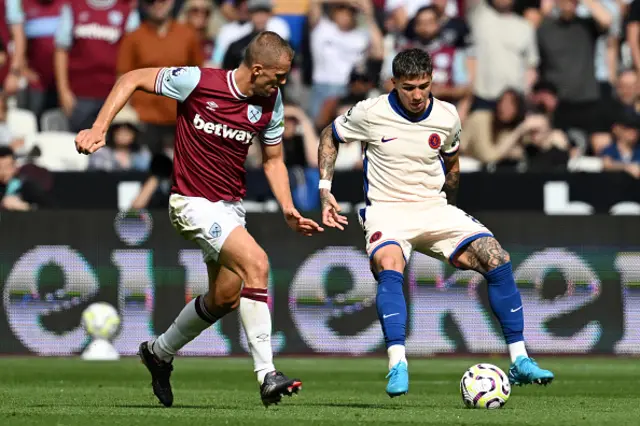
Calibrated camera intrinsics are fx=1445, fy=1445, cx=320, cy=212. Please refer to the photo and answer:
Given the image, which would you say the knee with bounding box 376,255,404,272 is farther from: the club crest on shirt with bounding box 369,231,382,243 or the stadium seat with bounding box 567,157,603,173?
the stadium seat with bounding box 567,157,603,173

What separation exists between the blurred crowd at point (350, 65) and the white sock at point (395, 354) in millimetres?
7557

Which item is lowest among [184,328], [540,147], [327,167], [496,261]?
[540,147]

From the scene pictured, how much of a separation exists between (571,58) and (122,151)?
599cm

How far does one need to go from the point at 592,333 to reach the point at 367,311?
8.04ft

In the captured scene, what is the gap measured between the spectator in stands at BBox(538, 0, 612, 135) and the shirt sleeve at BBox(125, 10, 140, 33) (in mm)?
5211

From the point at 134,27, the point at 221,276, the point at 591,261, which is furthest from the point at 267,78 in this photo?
the point at 134,27

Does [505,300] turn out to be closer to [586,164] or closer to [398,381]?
[398,381]

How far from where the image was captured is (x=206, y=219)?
948 centimetres

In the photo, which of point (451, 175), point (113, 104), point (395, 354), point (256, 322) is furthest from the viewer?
point (451, 175)

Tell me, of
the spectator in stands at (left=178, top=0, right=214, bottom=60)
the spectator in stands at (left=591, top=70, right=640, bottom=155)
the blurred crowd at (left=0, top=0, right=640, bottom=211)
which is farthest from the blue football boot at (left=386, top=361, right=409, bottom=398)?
the spectator in stands at (left=178, top=0, right=214, bottom=60)

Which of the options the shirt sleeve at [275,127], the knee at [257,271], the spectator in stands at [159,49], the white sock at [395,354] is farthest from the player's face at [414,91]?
the spectator in stands at [159,49]

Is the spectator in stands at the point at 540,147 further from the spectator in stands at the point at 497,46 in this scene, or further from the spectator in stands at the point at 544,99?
the spectator in stands at the point at 497,46

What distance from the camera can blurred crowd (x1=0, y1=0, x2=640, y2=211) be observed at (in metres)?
17.5

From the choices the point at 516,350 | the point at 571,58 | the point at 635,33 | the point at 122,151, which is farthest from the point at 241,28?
the point at 516,350
